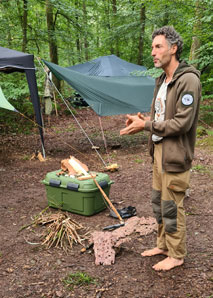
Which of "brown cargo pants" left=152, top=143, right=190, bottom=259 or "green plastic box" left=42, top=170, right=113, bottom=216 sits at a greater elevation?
"brown cargo pants" left=152, top=143, right=190, bottom=259

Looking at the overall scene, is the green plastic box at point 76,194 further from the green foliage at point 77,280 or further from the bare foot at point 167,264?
the bare foot at point 167,264

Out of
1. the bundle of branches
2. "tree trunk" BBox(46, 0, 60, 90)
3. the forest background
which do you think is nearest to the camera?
the bundle of branches

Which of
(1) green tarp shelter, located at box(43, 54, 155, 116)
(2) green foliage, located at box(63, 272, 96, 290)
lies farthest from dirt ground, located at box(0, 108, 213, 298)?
(1) green tarp shelter, located at box(43, 54, 155, 116)

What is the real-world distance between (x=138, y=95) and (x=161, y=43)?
4.51 meters

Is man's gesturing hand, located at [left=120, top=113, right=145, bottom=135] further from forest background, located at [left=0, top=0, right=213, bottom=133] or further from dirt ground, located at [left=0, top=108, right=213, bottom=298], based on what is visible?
forest background, located at [left=0, top=0, right=213, bottom=133]

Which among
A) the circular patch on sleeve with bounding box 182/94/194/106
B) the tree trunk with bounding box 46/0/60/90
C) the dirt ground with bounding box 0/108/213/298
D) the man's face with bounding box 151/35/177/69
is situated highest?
the tree trunk with bounding box 46/0/60/90

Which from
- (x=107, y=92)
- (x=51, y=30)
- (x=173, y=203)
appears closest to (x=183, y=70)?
(x=173, y=203)

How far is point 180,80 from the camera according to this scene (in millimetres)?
1721

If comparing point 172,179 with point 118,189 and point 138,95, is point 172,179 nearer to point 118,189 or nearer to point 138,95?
point 118,189

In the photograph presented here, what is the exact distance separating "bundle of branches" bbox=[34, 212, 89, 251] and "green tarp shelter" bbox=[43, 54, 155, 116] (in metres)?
2.97

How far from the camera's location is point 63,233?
A: 2557 millimetres

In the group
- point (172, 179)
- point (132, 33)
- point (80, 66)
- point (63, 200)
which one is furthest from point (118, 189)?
point (132, 33)

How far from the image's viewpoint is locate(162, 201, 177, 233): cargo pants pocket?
6.13 feet

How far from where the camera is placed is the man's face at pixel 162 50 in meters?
1.78
